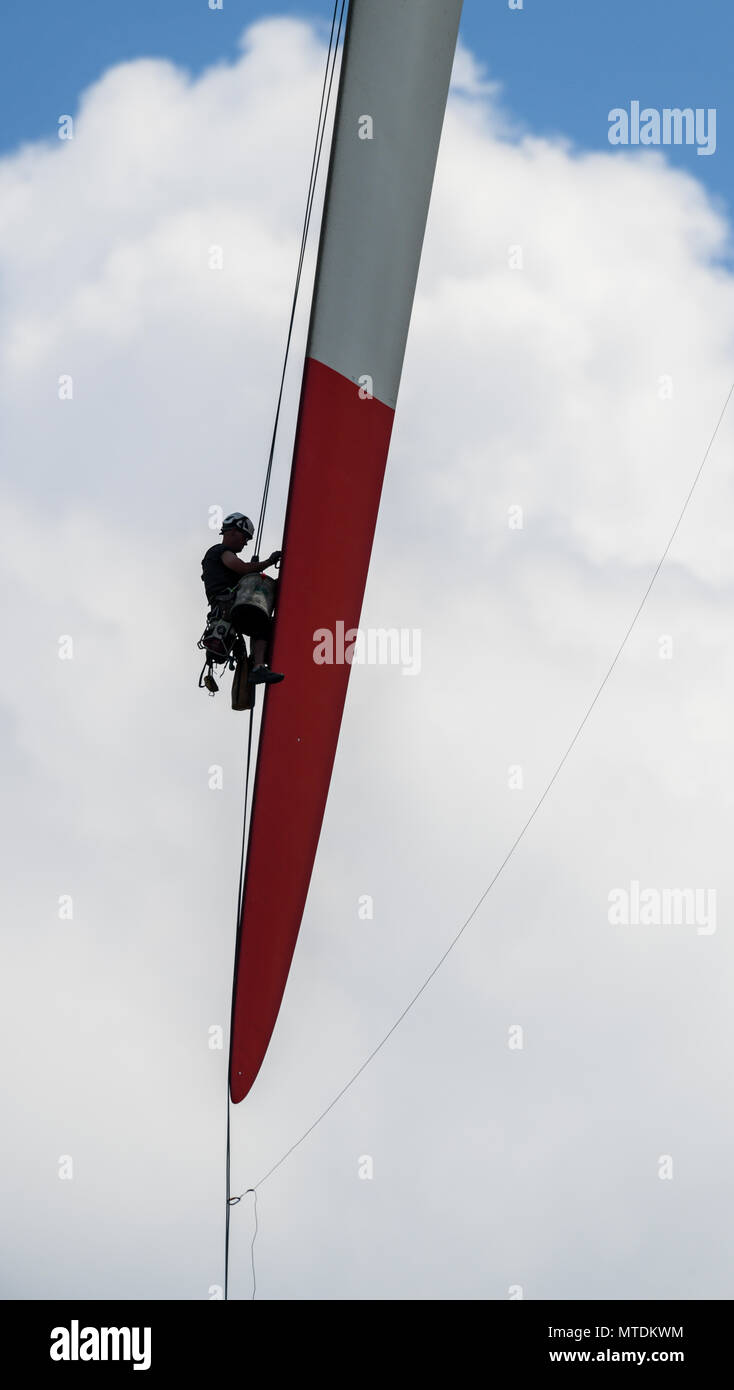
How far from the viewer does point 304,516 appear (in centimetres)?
983

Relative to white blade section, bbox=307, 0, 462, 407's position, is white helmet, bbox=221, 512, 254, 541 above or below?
below

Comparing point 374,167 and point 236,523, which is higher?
point 374,167

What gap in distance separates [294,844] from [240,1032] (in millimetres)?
1151

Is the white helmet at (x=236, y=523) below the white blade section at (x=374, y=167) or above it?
below

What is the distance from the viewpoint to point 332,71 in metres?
10.1

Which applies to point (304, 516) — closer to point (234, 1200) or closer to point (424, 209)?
point (424, 209)

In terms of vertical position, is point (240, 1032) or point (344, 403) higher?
point (344, 403)

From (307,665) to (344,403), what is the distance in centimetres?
157

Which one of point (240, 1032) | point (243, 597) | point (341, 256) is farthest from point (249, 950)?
point (341, 256)

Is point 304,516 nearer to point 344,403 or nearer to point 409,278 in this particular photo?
point 344,403

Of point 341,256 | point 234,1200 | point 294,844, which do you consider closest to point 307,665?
point 294,844
